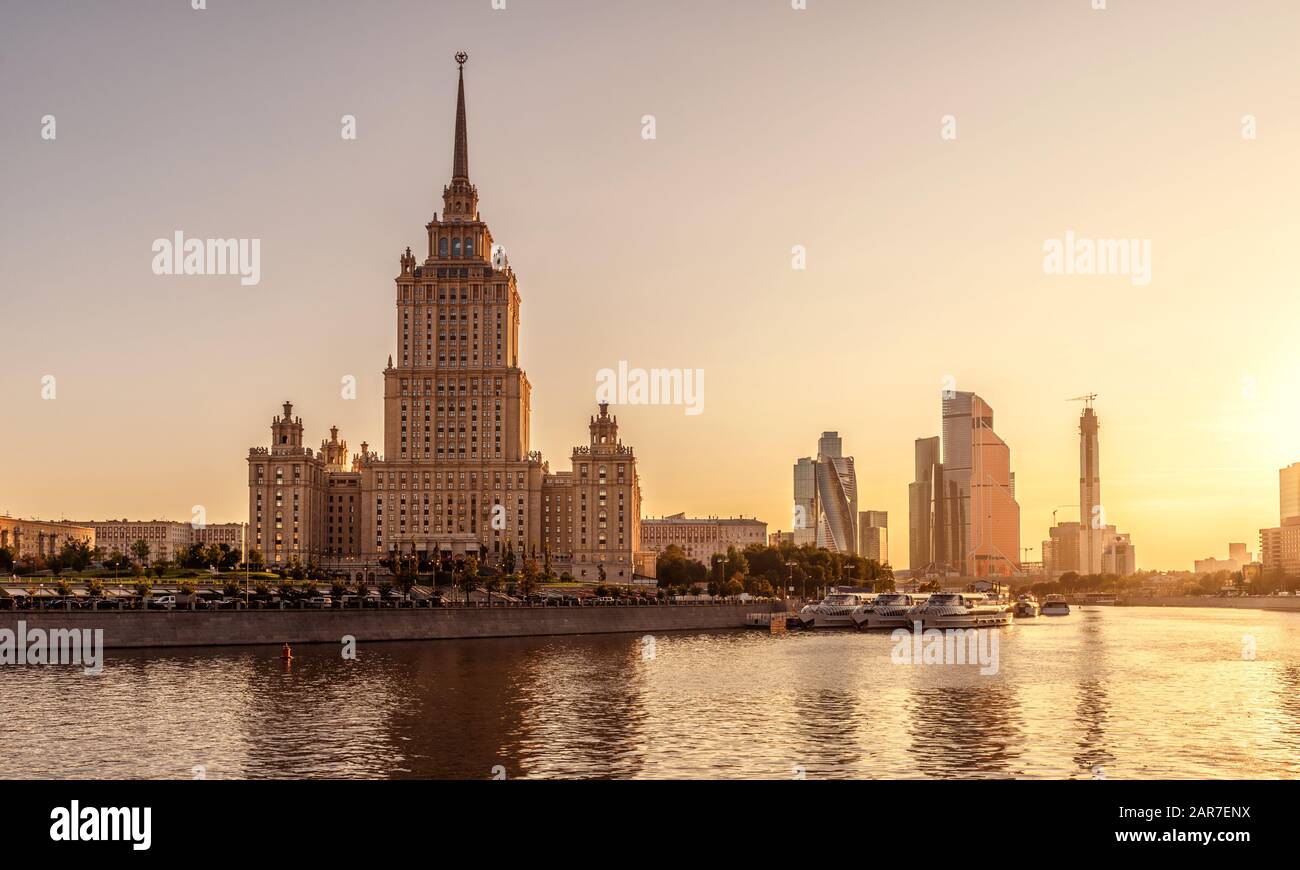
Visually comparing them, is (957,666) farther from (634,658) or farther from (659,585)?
(659,585)

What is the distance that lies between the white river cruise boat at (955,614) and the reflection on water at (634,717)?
60082 millimetres

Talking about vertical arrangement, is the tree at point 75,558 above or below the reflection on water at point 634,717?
above

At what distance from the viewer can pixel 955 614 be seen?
158 m

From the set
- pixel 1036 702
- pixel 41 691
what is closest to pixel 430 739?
pixel 41 691

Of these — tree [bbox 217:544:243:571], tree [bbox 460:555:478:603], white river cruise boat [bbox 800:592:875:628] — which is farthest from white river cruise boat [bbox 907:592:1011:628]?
tree [bbox 217:544:243:571]

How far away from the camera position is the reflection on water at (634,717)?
41844mm

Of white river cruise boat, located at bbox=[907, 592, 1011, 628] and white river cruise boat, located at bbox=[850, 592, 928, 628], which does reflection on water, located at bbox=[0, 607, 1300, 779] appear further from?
white river cruise boat, located at bbox=[907, 592, 1011, 628]

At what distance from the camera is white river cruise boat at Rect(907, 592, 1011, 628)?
152875 millimetres

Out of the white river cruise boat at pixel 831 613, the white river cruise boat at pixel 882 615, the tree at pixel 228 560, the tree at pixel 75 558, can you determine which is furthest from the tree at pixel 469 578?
the tree at pixel 75 558

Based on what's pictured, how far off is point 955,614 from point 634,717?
370 ft

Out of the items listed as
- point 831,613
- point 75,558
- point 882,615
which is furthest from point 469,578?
point 75,558

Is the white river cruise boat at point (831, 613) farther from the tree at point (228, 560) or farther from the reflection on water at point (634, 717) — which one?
the tree at point (228, 560)
